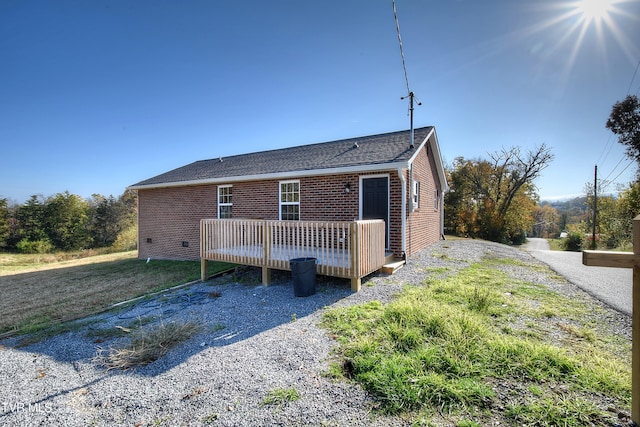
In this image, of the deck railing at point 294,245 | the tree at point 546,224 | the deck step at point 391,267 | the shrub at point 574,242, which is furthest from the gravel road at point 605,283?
the tree at point 546,224

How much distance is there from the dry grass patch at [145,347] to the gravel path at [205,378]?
4.9 inches

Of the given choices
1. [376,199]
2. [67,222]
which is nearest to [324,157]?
[376,199]

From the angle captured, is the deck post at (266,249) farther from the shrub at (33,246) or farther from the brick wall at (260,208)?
the shrub at (33,246)

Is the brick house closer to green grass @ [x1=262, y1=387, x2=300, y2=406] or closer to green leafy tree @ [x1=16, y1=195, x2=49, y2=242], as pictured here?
green grass @ [x1=262, y1=387, x2=300, y2=406]

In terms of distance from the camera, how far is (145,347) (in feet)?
11.6

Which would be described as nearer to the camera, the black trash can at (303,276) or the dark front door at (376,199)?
the black trash can at (303,276)

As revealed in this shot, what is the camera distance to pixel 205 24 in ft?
28.5

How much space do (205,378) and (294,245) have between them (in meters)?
4.00

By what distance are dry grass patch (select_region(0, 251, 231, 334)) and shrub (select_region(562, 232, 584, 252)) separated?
86.0 feet

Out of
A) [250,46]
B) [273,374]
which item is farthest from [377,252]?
[250,46]

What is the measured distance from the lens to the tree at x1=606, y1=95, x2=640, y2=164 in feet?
58.0

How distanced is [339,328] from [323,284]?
8.33 feet

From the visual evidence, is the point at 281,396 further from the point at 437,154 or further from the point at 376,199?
the point at 437,154

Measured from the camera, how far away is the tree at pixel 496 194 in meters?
22.6
